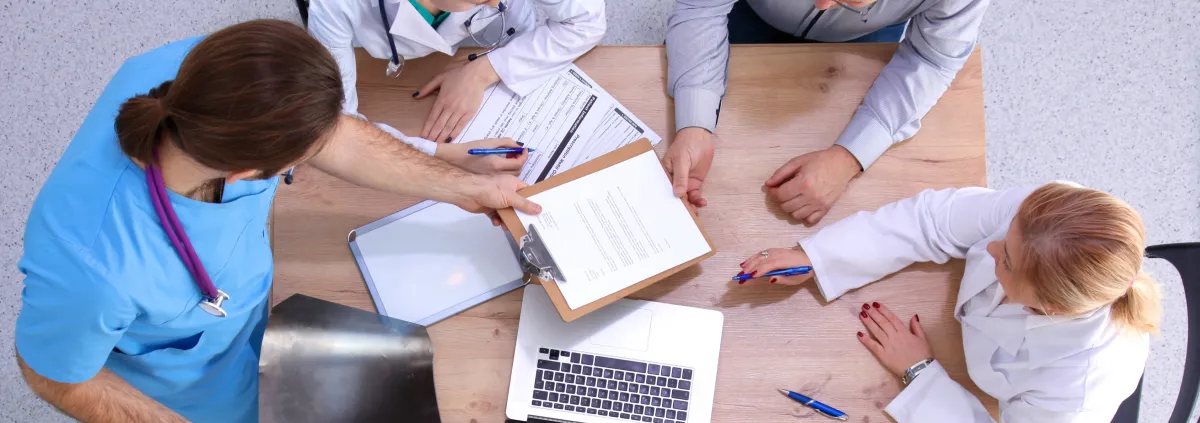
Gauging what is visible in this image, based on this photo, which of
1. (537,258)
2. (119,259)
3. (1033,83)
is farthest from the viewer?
(1033,83)

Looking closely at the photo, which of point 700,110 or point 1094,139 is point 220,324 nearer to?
point 700,110

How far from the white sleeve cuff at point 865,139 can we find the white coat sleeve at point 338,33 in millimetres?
791

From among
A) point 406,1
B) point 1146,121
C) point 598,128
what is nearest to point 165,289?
point 406,1

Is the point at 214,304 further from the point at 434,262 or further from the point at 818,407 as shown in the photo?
the point at 818,407

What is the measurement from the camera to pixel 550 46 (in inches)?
49.8

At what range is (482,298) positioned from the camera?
3.87 ft

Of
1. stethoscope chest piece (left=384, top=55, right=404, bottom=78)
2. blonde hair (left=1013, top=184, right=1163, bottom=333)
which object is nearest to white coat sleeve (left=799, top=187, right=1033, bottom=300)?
blonde hair (left=1013, top=184, right=1163, bottom=333)

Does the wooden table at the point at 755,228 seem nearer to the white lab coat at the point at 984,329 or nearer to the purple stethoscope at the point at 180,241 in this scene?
the white lab coat at the point at 984,329

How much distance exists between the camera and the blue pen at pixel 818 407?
3.73 feet

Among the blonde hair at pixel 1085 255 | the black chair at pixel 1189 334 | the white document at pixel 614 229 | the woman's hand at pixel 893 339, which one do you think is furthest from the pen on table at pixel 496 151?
the black chair at pixel 1189 334

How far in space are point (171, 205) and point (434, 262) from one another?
0.40 m

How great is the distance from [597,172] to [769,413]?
0.45 meters

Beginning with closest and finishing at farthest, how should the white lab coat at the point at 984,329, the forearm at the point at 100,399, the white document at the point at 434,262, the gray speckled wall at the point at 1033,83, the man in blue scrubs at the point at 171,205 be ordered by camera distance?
the man in blue scrubs at the point at 171,205, the forearm at the point at 100,399, the white lab coat at the point at 984,329, the white document at the point at 434,262, the gray speckled wall at the point at 1033,83

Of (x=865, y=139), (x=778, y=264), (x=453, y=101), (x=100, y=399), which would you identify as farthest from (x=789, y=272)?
(x=100, y=399)
